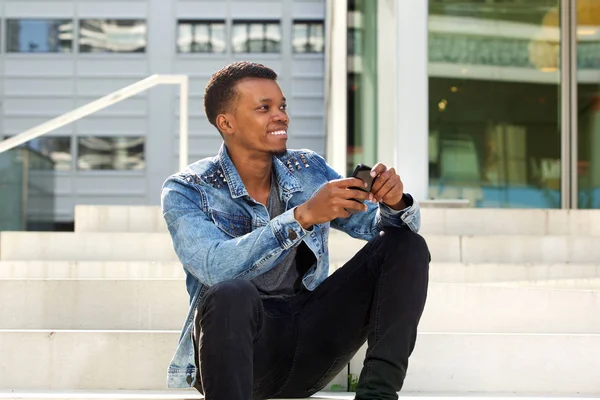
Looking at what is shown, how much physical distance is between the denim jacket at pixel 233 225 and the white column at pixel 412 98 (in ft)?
10.2

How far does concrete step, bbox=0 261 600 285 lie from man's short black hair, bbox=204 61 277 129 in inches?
66.1

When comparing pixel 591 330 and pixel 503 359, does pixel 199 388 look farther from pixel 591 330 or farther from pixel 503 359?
pixel 591 330

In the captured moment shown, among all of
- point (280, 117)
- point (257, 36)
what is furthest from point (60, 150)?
point (280, 117)

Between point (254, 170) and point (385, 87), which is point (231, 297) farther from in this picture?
point (385, 87)

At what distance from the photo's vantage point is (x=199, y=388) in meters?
2.46

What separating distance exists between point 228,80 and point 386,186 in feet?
1.95

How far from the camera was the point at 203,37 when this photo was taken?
23.3m

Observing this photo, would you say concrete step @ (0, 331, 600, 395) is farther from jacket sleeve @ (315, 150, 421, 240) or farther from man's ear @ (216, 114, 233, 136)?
man's ear @ (216, 114, 233, 136)

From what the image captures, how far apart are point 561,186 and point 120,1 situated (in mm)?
17689

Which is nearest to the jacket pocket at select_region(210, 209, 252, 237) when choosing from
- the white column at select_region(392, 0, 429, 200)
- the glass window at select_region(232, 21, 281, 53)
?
the white column at select_region(392, 0, 429, 200)

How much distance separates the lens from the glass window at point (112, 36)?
78.0ft

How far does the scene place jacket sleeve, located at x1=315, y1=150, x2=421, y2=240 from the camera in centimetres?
250

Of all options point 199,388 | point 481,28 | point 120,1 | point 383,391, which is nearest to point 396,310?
point 383,391

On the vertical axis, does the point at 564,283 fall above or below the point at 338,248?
below
